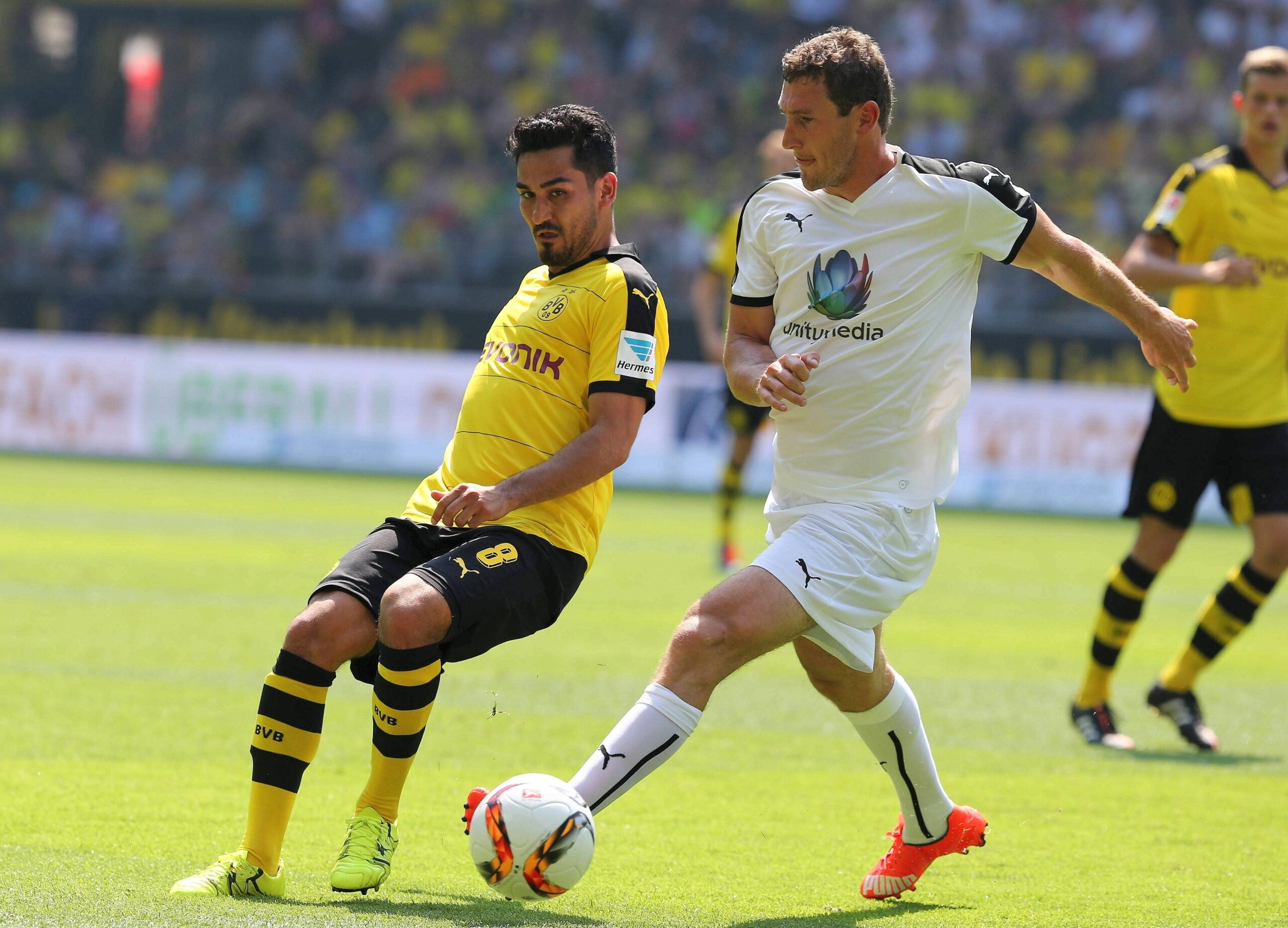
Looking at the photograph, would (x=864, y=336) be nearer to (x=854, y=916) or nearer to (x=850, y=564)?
(x=850, y=564)

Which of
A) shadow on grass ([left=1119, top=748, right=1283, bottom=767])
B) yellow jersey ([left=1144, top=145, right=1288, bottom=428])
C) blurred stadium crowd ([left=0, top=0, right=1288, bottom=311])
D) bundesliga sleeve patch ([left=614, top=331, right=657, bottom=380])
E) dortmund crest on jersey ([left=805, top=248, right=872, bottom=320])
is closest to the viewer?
dortmund crest on jersey ([left=805, top=248, right=872, bottom=320])

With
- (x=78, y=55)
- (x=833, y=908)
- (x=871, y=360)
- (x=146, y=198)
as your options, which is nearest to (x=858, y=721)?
(x=833, y=908)

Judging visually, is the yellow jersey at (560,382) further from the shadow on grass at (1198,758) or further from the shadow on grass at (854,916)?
the shadow on grass at (1198,758)

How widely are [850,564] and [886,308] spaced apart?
2.22 feet

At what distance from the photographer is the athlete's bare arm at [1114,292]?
4223 millimetres

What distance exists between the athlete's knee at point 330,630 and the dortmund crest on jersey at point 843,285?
1440 mm

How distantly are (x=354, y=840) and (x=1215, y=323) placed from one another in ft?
14.2

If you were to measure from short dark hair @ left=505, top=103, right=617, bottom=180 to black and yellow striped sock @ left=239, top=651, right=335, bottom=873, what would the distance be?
152 centimetres

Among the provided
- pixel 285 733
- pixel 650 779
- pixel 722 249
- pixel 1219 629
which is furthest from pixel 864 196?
pixel 722 249

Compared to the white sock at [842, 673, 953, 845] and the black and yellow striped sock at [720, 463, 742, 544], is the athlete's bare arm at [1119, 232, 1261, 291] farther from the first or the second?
the black and yellow striped sock at [720, 463, 742, 544]

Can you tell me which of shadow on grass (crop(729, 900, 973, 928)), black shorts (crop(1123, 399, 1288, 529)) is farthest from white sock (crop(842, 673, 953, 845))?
black shorts (crop(1123, 399, 1288, 529))

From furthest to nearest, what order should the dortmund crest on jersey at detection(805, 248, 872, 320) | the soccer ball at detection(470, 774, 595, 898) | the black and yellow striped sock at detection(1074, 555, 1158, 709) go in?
the black and yellow striped sock at detection(1074, 555, 1158, 709) → the dortmund crest on jersey at detection(805, 248, 872, 320) → the soccer ball at detection(470, 774, 595, 898)

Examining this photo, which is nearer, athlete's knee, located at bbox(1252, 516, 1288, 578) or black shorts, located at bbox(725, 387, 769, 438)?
athlete's knee, located at bbox(1252, 516, 1288, 578)

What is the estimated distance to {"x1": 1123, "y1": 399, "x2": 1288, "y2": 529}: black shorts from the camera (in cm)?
666
